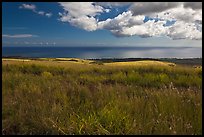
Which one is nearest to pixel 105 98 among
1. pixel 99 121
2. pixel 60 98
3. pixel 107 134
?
pixel 60 98

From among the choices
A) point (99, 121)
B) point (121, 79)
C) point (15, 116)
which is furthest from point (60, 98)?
point (121, 79)

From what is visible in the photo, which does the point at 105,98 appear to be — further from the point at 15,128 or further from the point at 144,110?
the point at 15,128

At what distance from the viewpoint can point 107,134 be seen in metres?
3.49

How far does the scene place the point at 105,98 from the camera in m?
5.11

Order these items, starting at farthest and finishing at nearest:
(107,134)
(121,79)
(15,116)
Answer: (121,79) → (15,116) → (107,134)

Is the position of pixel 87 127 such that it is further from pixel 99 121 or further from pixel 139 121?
pixel 139 121

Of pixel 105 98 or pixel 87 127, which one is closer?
pixel 87 127

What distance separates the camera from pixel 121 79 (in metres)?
10.5

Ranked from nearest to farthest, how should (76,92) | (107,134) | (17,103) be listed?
(107,134) < (17,103) < (76,92)

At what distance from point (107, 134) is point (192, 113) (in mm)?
1446

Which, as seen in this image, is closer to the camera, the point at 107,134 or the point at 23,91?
the point at 107,134

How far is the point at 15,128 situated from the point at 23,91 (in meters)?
1.98

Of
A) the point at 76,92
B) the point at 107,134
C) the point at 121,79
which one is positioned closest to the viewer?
the point at 107,134

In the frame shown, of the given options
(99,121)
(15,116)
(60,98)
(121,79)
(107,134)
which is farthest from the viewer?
(121,79)
